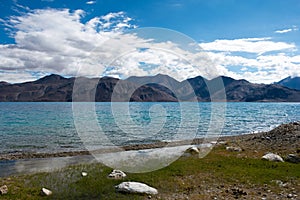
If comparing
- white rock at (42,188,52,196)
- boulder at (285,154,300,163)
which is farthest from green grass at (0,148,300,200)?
boulder at (285,154,300,163)

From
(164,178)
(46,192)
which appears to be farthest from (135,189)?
(46,192)

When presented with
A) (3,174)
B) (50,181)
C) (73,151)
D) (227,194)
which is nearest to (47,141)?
(73,151)

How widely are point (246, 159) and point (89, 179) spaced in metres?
15.1

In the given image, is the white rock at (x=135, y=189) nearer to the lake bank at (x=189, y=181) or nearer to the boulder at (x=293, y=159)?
the lake bank at (x=189, y=181)

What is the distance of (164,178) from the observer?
68.9ft

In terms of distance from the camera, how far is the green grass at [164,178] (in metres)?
17.8

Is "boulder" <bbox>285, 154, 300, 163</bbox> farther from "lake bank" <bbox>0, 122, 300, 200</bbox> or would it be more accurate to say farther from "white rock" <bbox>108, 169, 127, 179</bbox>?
"white rock" <bbox>108, 169, 127, 179</bbox>

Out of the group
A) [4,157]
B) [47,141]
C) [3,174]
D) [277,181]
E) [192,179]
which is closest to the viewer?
[277,181]

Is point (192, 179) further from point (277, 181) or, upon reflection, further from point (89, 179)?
point (89, 179)

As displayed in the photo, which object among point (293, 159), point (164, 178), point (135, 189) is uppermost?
point (293, 159)

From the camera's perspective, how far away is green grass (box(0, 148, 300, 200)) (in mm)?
→ 17781

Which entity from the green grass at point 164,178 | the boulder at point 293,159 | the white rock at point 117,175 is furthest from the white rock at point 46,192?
the boulder at point 293,159

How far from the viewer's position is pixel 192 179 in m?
20.6

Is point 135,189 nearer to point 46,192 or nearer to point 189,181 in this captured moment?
point 189,181
